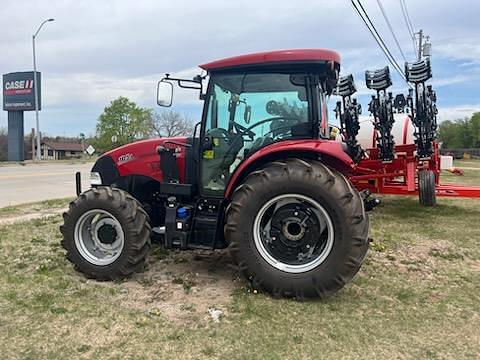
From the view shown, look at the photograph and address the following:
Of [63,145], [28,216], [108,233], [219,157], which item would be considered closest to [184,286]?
[108,233]

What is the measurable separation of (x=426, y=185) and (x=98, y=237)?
7.12m

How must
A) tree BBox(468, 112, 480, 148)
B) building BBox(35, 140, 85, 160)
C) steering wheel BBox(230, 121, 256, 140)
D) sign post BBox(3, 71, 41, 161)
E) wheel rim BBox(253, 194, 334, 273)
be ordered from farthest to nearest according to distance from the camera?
1. building BBox(35, 140, 85, 160)
2. tree BBox(468, 112, 480, 148)
3. sign post BBox(3, 71, 41, 161)
4. steering wheel BBox(230, 121, 256, 140)
5. wheel rim BBox(253, 194, 334, 273)

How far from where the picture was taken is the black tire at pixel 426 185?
9586 millimetres

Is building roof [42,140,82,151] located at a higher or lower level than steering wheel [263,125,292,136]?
higher

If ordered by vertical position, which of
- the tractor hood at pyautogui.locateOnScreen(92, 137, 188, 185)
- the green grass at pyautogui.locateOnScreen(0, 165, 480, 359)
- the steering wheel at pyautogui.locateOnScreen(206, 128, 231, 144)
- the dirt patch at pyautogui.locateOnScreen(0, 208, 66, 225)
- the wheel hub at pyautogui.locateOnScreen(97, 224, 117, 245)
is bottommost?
the green grass at pyautogui.locateOnScreen(0, 165, 480, 359)

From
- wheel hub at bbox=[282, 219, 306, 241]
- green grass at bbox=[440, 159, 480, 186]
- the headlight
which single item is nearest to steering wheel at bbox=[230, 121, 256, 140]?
wheel hub at bbox=[282, 219, 306, 241]

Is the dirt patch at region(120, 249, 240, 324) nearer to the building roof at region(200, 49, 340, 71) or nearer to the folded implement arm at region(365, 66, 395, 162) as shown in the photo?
the building roof at region(200, 49, 340, 71)

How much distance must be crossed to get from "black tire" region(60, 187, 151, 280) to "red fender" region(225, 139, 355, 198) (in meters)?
1.00

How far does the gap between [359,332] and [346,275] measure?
631mm

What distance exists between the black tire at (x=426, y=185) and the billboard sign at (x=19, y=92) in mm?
47758

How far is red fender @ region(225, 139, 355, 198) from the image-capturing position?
4.45 meters

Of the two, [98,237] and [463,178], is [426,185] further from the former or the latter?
[463,178]

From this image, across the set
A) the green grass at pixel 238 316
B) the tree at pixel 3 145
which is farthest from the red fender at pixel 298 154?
the tree at pixel 3 145

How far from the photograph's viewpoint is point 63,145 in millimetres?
95375
